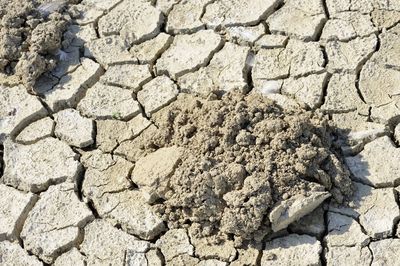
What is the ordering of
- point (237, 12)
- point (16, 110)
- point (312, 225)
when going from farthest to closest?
point (237, 12) < point (16, 110) < point (312, 225)

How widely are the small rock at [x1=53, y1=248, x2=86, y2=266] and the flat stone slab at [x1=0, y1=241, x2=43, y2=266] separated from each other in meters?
0.10

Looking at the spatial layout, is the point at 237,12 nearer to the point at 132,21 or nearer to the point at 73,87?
the point at 132,21

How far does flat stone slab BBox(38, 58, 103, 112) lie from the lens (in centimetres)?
439

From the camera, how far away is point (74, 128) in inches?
168

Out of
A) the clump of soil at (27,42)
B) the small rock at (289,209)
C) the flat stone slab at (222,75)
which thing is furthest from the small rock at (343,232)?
the clump of soil at (27,42)

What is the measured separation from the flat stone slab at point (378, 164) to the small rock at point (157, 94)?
1039 mm

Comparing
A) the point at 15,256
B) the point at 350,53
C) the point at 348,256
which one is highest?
the point at 350,53

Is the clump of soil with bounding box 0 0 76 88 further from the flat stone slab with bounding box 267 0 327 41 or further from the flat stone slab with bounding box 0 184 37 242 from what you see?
the flat stone slab with bounding box 267 0 327 41

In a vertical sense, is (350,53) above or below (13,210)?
above

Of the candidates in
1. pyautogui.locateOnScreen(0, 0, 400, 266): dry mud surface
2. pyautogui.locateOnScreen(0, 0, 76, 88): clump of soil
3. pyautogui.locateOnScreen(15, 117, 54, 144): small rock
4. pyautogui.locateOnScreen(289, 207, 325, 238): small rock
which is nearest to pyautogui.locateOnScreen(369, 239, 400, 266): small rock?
pyautogui.locateOnScreen(0, 0, 400, 266): dry mud surface

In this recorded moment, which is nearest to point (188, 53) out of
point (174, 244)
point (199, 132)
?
point (199, 132)

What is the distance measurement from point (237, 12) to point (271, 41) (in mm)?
336

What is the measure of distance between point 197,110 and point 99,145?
57 cm

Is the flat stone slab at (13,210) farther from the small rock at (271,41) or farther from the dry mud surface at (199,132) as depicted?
the small rock at (271,41)
